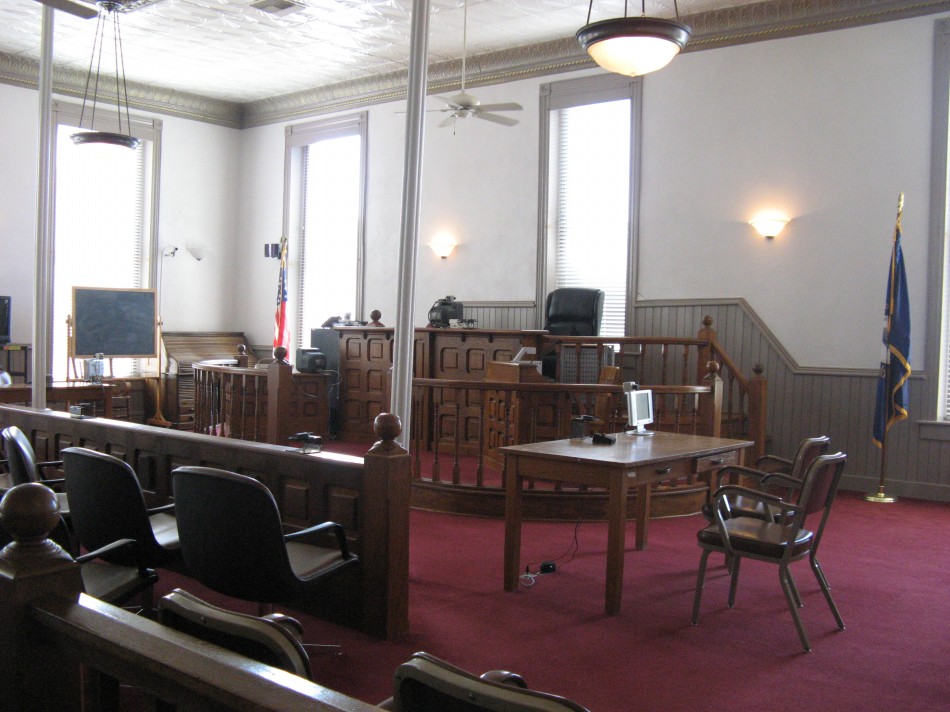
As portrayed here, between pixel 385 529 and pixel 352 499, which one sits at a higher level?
pixel 352 499

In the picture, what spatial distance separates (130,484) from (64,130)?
9.72 m

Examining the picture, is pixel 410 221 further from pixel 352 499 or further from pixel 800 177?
pixel 800 177

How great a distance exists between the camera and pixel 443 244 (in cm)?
1085

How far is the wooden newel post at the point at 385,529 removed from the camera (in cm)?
357

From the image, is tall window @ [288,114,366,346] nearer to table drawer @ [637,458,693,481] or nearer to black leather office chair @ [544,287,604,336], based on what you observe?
black leather office chair @ [544,287,604,336]

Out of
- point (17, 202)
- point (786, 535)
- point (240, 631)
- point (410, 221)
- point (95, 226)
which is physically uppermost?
point (17, 202)

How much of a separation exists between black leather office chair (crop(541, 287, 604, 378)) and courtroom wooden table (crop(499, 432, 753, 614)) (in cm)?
386

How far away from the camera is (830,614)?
4.18 m

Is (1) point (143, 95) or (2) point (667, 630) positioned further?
(1) point (143, 95)

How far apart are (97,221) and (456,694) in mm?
11811

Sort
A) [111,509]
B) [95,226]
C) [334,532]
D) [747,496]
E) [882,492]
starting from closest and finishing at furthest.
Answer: [111,509] < [334,532] < [747,496] < [882,492] < [95,226]

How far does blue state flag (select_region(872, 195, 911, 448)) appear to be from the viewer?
7117 millimetres

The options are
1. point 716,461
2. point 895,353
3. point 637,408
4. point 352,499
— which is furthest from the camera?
point 895,353

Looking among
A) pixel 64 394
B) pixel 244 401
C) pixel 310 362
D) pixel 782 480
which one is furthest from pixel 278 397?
pixel 782 480
